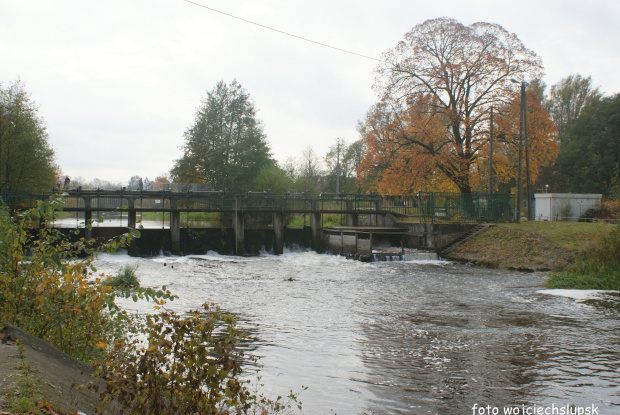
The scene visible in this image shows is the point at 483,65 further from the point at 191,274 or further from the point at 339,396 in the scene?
the point at 339,396

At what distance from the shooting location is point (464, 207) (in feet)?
90.8

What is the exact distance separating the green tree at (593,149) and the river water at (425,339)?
117 feet

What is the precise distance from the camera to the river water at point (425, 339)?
20.2 ft

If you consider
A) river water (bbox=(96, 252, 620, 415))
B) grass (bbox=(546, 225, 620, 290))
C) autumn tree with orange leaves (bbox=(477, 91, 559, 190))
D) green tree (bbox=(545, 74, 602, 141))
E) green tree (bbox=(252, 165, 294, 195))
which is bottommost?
river water (bbox=(96, 252, 620, 415))

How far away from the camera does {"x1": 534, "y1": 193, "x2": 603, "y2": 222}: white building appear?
3388cm

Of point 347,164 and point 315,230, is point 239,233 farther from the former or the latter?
point 347,164

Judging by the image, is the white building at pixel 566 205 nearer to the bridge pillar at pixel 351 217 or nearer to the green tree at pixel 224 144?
the bridge pillar at pixel 351 217

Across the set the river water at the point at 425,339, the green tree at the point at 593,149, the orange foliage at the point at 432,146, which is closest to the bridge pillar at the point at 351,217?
the orange foliage at the point at 432,146

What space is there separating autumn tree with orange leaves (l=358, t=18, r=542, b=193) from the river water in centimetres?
1282

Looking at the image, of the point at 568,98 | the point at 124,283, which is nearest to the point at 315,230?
the point at 124,283

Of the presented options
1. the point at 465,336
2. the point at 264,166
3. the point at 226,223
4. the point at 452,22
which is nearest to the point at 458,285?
the point at 465,336

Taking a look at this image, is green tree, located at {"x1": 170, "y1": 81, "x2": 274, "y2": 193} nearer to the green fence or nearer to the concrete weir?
the concrete weir

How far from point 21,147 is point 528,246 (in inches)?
1281

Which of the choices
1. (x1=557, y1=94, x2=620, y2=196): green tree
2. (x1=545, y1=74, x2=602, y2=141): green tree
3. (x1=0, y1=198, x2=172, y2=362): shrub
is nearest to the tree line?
(x1=557, y1=94, x2=620, y2=196): green tree
